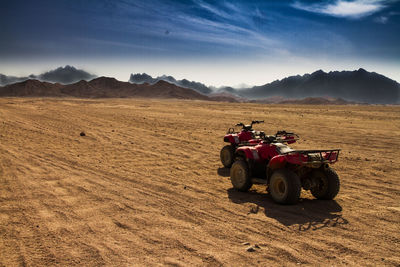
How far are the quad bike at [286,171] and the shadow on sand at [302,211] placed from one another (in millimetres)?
171

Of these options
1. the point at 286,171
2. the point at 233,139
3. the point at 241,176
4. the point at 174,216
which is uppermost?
the point at 233,139

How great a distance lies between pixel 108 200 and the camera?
6734mm

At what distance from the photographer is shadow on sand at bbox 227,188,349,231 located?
18.9 ft

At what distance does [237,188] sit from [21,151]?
26.4 ft

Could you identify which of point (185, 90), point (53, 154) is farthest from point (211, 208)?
point (185, 90)

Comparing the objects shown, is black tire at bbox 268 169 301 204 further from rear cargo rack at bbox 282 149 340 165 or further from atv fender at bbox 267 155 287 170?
rear cargo rack at bbox 282 149 340 165

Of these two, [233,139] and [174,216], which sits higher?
[233,139]

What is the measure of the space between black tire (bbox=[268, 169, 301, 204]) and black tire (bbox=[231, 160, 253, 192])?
2.45 ft

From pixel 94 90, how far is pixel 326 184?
5716 inches

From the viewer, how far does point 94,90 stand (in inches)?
5610

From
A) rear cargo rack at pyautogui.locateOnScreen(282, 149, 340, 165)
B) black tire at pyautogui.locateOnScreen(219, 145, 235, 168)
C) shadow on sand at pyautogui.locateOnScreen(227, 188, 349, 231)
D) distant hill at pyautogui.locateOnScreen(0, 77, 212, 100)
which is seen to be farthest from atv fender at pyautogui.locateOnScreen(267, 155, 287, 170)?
distant hill at pyautogui.locateOnScreen(0, 77, 212, 100)

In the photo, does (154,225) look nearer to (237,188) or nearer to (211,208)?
(211,208)

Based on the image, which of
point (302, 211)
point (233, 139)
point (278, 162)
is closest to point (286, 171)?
point (278, 162)

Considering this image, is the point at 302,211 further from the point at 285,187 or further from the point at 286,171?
the point at 286,171
